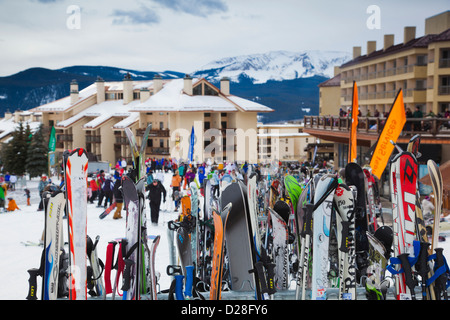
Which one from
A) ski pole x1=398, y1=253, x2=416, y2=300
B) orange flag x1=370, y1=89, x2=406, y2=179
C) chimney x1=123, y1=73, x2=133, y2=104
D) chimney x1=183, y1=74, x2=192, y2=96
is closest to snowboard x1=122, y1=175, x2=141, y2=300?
ski pole x1=398, y1=253, x2=416, y2=300

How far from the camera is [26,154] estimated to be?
3741 cm

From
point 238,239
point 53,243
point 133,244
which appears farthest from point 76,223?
point 238,239

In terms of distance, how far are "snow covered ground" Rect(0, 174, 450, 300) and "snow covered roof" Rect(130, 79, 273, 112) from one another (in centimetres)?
2523

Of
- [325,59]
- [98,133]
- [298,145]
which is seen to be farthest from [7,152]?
[325,59]

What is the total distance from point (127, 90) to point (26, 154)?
11355 millimetres

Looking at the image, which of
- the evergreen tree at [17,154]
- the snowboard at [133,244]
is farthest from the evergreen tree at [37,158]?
the snowboard at [133,244]

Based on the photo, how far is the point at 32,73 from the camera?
80.8 meters

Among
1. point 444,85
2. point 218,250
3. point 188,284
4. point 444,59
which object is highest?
point 444,59

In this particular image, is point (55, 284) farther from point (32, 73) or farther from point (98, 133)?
point (32, 73)

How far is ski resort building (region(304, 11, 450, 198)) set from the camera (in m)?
13.5

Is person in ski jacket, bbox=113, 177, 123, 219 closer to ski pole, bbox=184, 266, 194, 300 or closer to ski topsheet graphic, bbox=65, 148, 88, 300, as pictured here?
ski topsheet graphic, bbox=65, 148, 88, 300

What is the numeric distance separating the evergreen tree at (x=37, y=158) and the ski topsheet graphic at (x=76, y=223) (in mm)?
34522

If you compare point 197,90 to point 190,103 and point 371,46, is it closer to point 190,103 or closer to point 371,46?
point 190,103

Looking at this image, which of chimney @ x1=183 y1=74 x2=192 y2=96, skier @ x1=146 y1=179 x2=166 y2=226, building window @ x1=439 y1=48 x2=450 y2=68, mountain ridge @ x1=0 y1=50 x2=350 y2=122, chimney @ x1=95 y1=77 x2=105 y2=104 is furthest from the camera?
mountain ridge @ x1=0 y1=50 x2=350 y2=122
